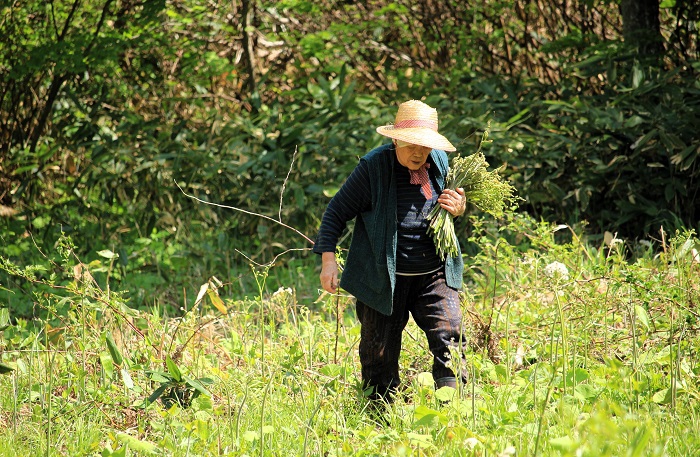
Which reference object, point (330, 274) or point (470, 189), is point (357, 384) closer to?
point (330, 274)

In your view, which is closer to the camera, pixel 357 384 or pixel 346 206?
pixel 346 206

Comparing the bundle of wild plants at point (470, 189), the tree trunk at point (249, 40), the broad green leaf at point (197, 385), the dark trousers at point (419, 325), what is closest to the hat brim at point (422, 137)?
the bundle of wild plants at point (470, 189)

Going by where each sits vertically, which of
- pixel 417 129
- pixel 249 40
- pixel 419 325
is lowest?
pixel 419 325

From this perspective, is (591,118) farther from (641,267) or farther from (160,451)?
(160,451)

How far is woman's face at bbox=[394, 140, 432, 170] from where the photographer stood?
137 inches

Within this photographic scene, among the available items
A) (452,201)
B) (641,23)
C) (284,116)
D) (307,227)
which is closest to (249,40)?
(284,116)

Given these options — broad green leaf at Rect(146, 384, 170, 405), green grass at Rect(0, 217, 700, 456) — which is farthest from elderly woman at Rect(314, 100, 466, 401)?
broad green leaf at Rect(146, 384, 170, 405)

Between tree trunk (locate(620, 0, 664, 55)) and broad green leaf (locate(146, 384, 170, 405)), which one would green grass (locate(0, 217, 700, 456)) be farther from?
tree trunk (locate(620, 0, 664, 55))

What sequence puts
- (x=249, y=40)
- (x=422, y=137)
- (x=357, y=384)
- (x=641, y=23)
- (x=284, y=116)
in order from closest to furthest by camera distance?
1. (x=422, y=137)
2. (x=357, y=384)
3. (x=641, y=23)
4. (x=284, y=116)
5. (x=249, y=40)

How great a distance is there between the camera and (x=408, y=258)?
354 cm

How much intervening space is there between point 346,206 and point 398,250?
30 cm

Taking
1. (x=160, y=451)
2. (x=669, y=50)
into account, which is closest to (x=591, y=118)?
(x=669, y=50)

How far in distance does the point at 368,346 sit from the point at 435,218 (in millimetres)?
640

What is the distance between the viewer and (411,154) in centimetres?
350
